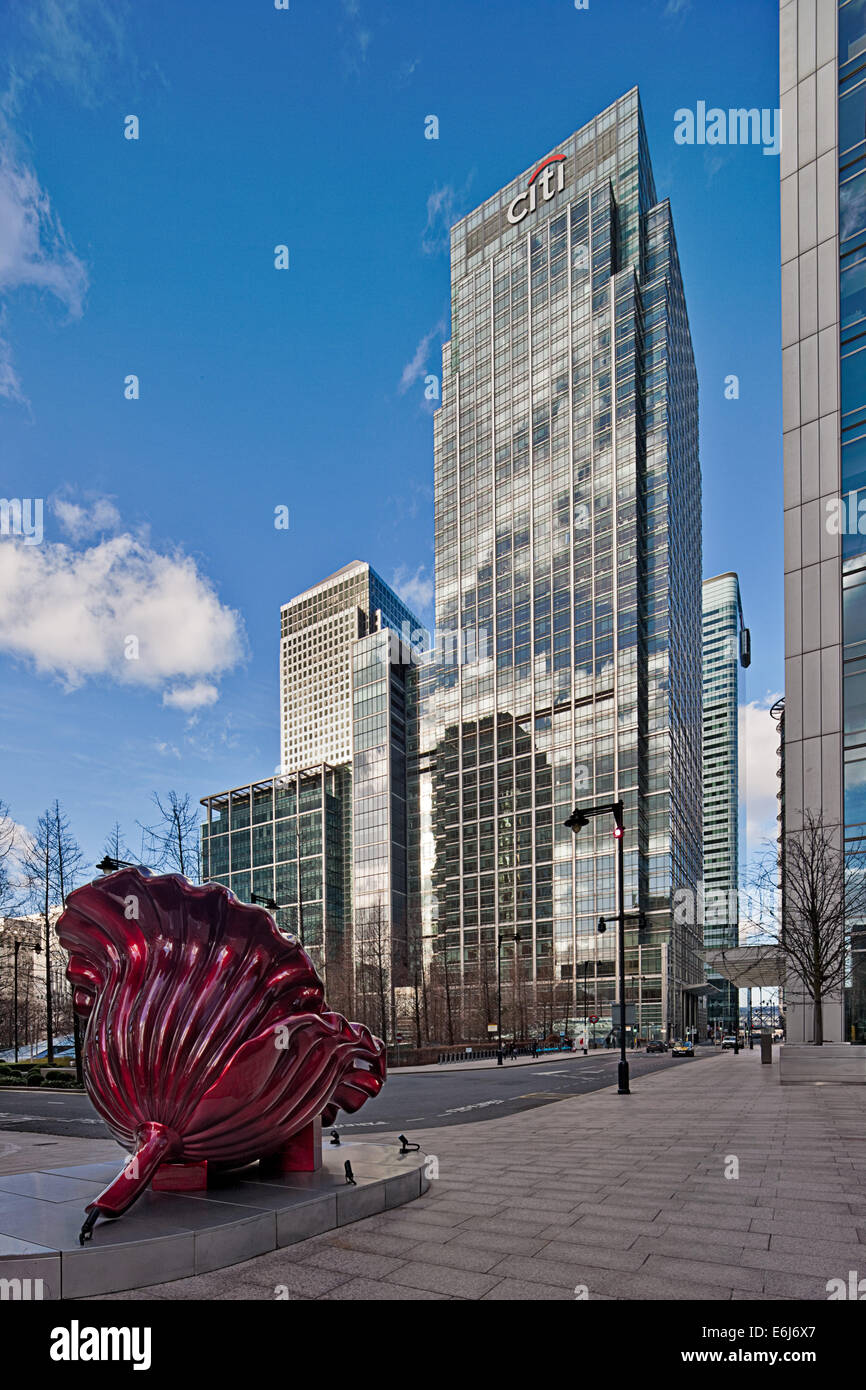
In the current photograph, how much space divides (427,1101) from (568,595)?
295ft

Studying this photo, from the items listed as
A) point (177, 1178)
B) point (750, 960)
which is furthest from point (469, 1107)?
point (750, 960)

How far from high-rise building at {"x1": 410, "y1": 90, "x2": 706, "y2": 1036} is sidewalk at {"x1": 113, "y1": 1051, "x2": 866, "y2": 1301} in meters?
78.4

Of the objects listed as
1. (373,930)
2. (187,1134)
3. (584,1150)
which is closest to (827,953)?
(584,1150)

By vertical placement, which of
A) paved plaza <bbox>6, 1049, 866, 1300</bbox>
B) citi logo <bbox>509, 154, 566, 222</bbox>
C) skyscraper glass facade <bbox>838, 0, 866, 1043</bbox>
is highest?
citi logo <bbox>509, 154, 566, 222</bbox>

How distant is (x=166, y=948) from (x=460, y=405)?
129 m

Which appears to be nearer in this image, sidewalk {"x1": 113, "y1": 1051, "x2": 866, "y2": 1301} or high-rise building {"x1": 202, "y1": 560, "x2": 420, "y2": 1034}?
sidewalk {"x1": 113, "y1": 1051, "x2": 866, "y2": 1301}

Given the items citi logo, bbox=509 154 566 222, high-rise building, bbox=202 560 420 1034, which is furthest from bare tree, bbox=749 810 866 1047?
citi logo, bbox=509 154 566 222

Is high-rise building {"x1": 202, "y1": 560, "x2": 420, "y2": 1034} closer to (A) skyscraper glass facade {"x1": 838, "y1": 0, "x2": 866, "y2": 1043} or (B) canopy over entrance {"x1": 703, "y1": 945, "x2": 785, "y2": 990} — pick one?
(B) canopy over entrance {"x1": 703, "y1": 945, "x2": 785, "y2": 990}

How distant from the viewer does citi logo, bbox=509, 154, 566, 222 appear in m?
119

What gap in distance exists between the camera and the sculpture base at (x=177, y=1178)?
25.7 ft

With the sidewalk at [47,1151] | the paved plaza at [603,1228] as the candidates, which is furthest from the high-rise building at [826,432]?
the sidewalk at [47,1151]

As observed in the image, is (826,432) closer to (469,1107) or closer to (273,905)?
(273,905)

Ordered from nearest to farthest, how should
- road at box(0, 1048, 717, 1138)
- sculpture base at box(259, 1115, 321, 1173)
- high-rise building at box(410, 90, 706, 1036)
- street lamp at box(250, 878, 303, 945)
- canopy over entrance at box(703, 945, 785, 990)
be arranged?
sculpture base at box(259, 1115, 321, 1173) → road at box(0, 1048, 717, 1138) → street lamp at box(250, 878, 303, 945) → canopy over entrance at box(703, 945, 785, 990) → high-rise building at box(410, 90, 706, 1036)

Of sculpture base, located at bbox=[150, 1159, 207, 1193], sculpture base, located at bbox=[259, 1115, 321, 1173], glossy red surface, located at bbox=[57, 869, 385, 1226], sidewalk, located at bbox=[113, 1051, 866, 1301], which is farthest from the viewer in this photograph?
sculpture base, located at bbox=[259, 1115, 321, 1173]
